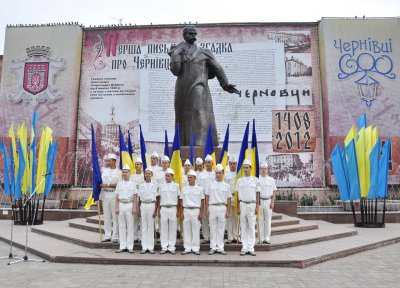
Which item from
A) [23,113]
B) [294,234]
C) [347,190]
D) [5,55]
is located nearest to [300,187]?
[347,190]

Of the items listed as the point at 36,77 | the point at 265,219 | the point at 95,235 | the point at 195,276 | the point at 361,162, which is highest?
the point at 36,77

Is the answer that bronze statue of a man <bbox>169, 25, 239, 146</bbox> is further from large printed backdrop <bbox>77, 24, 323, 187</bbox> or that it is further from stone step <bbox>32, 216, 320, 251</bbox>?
large printed backdrop <bbox>77, 24, 323, 187</bbox>

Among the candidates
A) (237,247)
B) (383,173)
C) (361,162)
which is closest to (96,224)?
(237,247)

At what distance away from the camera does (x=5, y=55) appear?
2059 centimetres

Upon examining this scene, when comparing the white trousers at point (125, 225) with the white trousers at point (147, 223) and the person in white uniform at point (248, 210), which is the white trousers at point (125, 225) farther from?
the person in white uniform at point (248, 210)

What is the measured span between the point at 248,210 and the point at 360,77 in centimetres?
1583

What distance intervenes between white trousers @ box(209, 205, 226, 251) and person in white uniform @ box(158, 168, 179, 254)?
0.59 m

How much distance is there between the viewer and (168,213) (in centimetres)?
590

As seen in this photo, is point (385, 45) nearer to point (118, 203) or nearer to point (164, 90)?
point (164, 90)

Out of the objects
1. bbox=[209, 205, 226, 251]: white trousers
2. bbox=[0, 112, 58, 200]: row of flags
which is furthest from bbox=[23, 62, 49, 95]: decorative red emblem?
bbox=[209, 205, 226, 251]: white trousers

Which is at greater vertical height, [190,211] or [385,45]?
[385,45]

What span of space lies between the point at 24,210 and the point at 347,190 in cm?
959

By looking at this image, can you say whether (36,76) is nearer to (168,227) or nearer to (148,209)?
(148,209)

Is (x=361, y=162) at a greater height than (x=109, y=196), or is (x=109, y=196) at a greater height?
(x=361, y=162)
